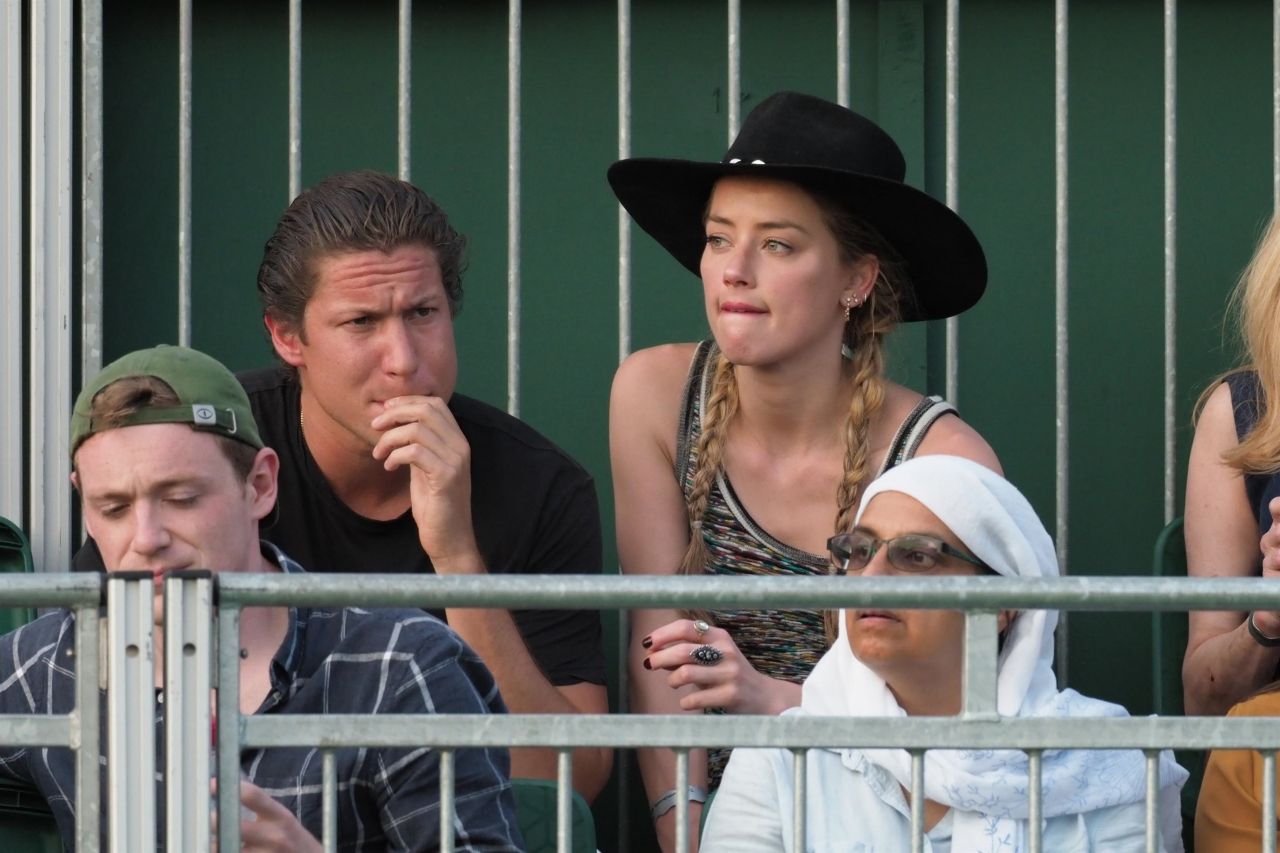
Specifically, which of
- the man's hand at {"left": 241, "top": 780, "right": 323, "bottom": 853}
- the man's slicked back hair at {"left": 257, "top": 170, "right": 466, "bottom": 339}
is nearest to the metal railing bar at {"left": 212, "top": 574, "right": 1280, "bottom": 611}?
the man's hand at {"left": 241, "top": 780, "right": 323, "bottom": 853}

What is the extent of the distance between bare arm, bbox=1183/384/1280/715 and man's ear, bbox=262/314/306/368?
A: 4.91 ft

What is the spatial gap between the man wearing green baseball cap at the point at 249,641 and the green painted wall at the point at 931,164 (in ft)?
4.89

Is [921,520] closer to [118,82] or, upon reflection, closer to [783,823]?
[783,823]

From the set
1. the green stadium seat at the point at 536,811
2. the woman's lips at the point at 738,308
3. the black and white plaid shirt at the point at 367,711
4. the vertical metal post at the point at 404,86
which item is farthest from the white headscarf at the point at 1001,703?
the vertical metal post at the point at 404,86

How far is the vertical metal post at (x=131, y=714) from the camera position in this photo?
72.6 inches

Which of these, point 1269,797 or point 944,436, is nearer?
point 1269,797

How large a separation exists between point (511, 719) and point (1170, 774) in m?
1.11

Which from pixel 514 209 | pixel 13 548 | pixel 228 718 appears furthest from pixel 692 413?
pixel 228 718

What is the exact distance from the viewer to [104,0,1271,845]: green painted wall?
4082 mm

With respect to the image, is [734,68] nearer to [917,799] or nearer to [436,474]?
[436,474]

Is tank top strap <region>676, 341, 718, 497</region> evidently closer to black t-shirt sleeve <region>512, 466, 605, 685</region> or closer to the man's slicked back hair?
black t-shirt sleeve <region>512, 466, 605, 685</region>

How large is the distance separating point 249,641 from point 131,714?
66 cm

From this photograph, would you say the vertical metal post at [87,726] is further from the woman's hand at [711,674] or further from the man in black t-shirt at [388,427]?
the man in black t-shirt at [388,427]

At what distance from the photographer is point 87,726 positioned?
1876 mm
